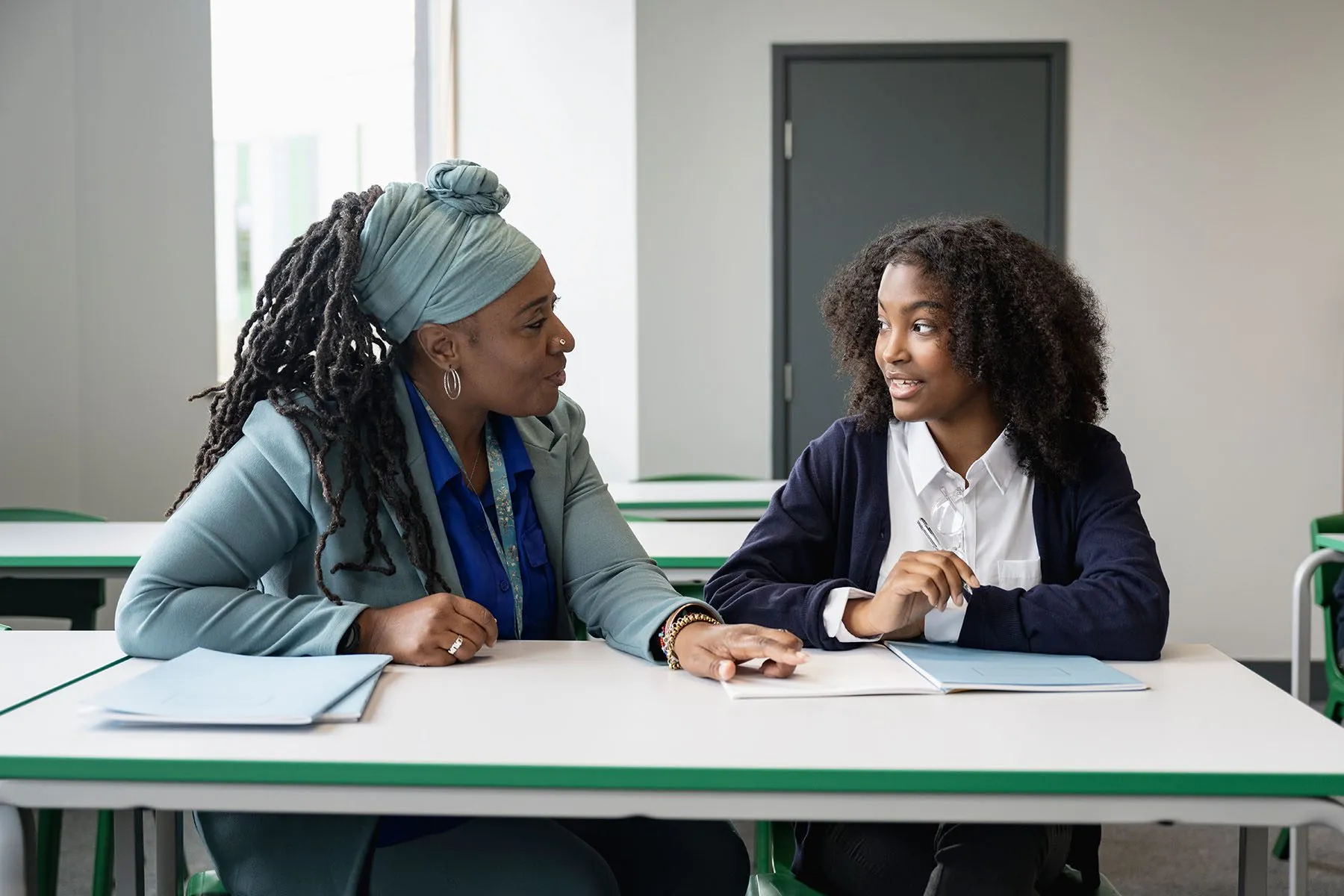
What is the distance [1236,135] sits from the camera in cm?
480

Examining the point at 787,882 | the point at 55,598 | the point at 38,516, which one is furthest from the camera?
the point at 38,516

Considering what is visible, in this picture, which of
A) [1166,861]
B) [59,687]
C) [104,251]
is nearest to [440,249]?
[59,687]

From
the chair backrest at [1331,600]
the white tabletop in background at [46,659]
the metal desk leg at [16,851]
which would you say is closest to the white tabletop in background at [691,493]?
the chair backrest at [1331,600]

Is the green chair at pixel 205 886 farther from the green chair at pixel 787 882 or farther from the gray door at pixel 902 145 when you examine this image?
the gray door at pixel 902 145

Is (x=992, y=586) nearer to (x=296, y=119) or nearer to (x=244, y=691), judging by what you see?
(x=244, y=691)

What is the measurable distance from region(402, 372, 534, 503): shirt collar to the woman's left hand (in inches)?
17.0

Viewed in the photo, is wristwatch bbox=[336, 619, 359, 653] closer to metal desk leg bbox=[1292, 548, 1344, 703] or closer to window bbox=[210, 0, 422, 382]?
metal desk leg bbox=[1292, 548, 1344, 703]

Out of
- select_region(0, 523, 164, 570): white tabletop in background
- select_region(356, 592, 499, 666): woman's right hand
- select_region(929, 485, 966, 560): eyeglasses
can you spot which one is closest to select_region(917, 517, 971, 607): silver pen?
select_region(929, 485, 966, 560): eyeglasses

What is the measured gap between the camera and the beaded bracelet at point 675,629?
152cm

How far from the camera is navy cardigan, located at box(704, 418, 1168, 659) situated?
1.60m

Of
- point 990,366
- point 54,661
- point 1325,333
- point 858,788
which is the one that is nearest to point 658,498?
point 990,366

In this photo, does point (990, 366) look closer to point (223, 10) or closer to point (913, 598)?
point (913, 598)

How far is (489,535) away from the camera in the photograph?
1.77 m

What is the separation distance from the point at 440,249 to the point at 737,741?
0.84m
